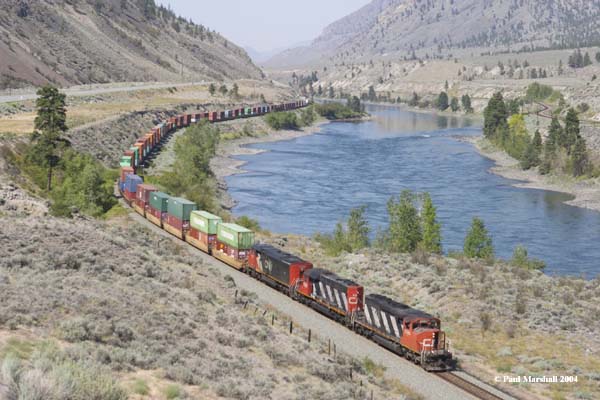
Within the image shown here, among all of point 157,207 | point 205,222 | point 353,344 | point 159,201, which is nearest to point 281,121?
point 157,207

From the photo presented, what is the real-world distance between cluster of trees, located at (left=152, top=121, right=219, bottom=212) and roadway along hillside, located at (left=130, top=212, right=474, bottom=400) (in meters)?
27.4

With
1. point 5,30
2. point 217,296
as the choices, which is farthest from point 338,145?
point 217,296

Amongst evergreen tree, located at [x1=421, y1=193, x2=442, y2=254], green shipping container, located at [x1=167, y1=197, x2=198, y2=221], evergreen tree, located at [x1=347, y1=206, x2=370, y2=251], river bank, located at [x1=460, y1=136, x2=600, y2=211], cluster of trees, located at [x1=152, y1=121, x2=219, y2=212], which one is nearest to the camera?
green shipping container, located at [x1=167, y1=197, x2=198, y2=221]

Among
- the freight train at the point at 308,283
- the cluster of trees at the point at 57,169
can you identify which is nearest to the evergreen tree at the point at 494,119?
the cluster of trees at the point at 57,169

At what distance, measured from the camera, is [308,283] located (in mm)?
41062

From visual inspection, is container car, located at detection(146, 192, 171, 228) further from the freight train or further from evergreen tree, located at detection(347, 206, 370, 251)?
evergreen tree, located at detection(347, 206, 370, 251)

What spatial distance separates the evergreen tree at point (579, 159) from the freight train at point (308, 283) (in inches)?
3012

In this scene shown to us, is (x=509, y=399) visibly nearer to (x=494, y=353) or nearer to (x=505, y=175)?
(x=494, y=353)

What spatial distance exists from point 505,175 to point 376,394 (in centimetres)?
10173

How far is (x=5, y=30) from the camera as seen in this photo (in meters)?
171

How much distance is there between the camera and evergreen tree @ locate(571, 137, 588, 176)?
381 ft

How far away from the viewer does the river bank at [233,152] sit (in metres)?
96.2

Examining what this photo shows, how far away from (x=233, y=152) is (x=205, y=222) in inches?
3553

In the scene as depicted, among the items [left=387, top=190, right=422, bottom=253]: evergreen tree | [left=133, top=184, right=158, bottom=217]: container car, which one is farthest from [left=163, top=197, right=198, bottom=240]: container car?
[left=387, top=190, right=422, bottom=253]: evergreen tree
